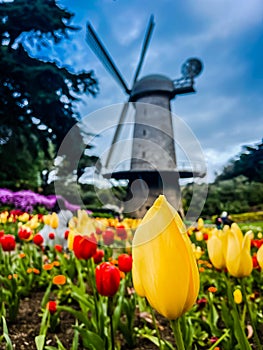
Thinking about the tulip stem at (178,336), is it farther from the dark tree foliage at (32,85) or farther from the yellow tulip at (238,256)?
the dark tree foliage at (32,85)

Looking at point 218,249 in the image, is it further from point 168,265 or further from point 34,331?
point 34,331

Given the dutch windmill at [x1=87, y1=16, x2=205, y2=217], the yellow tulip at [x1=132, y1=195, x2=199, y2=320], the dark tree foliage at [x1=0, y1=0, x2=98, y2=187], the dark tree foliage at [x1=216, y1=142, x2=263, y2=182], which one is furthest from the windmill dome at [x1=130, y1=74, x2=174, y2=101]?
the yellow tulip at [x1=132, y1=195, x2=199, y2=320]

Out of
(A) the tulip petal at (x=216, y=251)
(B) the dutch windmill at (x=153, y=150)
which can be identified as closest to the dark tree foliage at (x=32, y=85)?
(B) the dutch windmill at (x=153, y=150)

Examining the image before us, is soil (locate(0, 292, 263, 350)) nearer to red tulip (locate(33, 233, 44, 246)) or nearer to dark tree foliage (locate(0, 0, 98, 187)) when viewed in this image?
red tulip (locate(33, 233, 44, 246))

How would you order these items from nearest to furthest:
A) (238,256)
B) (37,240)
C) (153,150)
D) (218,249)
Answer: (238,256)
(218,249)
(37,240)
(153,150)

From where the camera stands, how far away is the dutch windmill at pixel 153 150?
35.0 ft

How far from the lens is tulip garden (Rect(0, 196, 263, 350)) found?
0.48 metres

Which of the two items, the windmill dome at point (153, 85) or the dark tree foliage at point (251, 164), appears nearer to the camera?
the windmill dome at point (153, 85)

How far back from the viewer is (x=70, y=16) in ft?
29.9

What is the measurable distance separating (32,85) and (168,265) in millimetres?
8437

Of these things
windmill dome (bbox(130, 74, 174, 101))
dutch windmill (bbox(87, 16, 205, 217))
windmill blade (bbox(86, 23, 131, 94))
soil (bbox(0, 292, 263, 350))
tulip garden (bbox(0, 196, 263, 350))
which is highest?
windmill blade (bbox(86, 23, 131, 94))

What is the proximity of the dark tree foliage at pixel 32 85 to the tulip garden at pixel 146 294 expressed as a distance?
5.97m

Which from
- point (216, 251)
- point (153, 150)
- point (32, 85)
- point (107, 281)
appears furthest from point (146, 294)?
point (153, 150)

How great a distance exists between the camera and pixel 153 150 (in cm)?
1100
